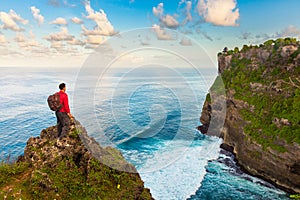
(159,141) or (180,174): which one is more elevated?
(180,174)

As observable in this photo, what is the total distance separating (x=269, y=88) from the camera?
106 ft

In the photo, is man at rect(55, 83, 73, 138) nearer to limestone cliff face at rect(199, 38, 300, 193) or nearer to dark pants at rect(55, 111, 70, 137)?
dark pants at rect(55, 111, 70, 137)

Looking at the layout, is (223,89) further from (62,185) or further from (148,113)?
(62,185)

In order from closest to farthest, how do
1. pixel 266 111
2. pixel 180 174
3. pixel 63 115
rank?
pixel 63 115 → pixel 180 174 → pixel 266 111

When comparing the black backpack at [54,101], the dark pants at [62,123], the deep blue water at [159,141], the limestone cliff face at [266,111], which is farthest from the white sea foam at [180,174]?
the black backpack at [54,101]

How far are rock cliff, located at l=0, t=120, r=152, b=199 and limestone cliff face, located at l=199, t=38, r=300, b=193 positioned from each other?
1803 centimetres

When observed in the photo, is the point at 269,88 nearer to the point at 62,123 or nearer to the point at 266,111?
the point at 266,111

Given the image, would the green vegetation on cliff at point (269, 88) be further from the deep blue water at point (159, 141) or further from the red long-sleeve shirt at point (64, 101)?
the red long-sleeve shirt at point (64, 101)

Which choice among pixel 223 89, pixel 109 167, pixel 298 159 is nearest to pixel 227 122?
pixel 223 89

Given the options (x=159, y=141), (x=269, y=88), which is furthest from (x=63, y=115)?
(x=269, y=88)

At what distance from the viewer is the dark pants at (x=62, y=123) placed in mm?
10859

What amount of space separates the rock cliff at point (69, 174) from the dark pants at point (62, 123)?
11.1 inches

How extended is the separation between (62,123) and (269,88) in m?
30.0

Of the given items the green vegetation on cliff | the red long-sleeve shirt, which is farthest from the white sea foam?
the red long-sleeve shirt
